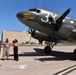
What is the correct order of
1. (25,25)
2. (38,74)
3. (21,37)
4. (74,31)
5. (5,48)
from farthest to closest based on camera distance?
(21,37) < (25,25) < (74,31) < (5,48) < (38,74)

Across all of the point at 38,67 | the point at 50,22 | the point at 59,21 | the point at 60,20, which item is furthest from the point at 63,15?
the point at 38,67

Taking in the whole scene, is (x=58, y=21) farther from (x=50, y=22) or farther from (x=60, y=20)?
(x=50, y=22)

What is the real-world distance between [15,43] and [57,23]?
470cm

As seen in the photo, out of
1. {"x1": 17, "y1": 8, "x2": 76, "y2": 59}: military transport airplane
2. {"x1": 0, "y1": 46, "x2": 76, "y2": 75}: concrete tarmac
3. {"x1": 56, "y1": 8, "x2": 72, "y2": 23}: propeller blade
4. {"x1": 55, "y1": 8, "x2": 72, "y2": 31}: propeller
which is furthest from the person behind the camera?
{"x1": 17, "y1": 8, "x2": 76, "y2": 59}: military transport airplane

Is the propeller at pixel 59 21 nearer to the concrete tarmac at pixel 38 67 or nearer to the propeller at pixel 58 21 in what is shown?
the propeller at pixel 58 21

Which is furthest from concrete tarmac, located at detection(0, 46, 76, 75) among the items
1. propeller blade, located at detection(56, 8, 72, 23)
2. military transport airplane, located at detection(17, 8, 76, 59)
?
propeller blade, located at detection(56, 8, 72, 23)

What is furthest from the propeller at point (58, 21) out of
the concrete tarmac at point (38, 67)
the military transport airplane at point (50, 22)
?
the concrete tarmac at point (38, 67)

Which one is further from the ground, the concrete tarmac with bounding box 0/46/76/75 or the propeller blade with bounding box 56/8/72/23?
the propeller blade with bounding box 56/8/72/23

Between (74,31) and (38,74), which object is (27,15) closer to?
(74,31)

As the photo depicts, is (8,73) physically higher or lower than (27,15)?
lower

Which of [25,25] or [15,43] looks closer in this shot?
[15,43]

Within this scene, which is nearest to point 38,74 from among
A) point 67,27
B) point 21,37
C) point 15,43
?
point 15,43

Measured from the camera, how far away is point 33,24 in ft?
67.7

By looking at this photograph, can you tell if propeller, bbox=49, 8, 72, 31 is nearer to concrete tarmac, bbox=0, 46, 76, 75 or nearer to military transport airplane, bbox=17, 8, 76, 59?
military transport airplane, bbox=17, 8, 76, 59
